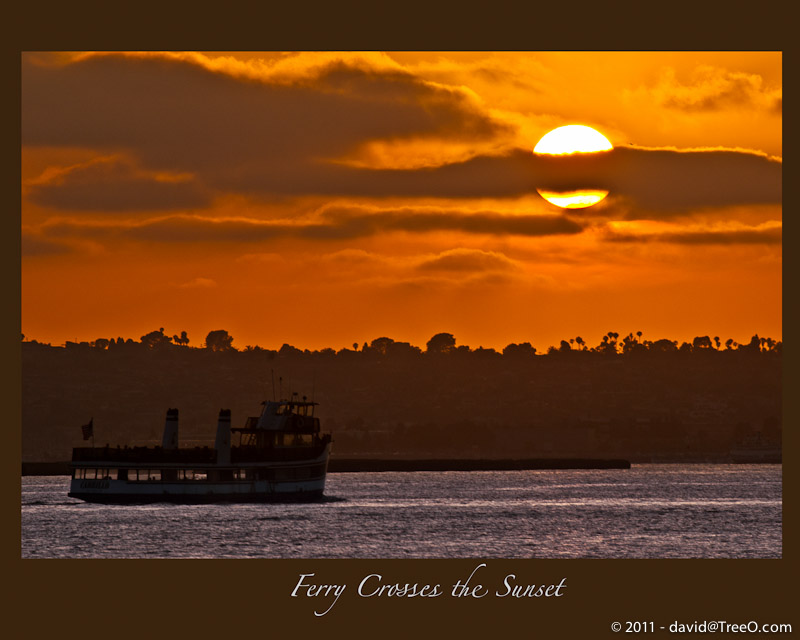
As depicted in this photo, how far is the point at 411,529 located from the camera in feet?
323

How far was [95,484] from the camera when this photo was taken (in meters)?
120

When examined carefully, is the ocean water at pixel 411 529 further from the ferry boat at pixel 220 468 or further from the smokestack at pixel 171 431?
the smokestack at pixel 171 431

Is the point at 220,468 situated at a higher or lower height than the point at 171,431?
lower

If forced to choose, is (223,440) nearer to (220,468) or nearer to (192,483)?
(220,468)

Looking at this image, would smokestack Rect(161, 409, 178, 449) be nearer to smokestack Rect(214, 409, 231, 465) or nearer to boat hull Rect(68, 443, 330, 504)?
boat hull Rect(68, 443, 330, 504)

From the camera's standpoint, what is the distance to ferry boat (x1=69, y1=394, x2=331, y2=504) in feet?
386

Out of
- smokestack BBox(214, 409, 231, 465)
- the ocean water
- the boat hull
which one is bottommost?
the ocean water

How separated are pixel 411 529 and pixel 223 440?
80.4 ft

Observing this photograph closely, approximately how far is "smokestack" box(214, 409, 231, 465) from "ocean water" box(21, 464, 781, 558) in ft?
14.6

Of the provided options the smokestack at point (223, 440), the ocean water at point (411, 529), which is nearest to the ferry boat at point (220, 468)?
the smokestack at point (223, 440)

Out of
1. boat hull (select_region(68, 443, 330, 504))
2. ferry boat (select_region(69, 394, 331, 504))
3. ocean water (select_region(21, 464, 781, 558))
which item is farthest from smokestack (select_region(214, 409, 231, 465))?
ocean water (select_region(21, 464, 781, 558))

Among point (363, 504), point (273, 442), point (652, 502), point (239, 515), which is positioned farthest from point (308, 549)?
point (652, 502)

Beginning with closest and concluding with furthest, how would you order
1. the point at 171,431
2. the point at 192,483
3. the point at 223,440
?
the point at 223,440, the point at 192,483, the point at 171,431

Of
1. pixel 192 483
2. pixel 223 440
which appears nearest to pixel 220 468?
pixel 192 483
